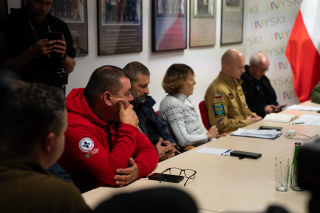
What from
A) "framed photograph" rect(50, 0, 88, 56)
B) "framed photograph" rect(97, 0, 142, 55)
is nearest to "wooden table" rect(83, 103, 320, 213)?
"framed photograph" rect(50, 0, 88, 56)

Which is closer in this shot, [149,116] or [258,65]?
[149,116]

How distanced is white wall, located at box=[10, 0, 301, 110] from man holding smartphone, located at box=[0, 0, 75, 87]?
0.73m

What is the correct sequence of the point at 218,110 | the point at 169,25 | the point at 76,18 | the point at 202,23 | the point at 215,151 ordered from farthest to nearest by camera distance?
the point at 202,23
the point at 169,25
the point at 218,110
the point at 76,18
the point at 215,151

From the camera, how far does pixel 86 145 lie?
7.04ft

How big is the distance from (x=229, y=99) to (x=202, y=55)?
1.70 m

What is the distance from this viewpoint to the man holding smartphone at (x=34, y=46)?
2.91 m

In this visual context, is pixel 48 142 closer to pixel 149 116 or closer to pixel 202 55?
pixel 149 116

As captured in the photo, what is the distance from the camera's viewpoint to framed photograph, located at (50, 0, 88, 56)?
11.9ft

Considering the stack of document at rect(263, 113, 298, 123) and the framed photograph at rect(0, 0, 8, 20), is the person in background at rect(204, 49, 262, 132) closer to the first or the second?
the stack of document at rect(263, 113, 298, 123)

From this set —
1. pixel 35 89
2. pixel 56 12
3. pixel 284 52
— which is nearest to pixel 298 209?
pixel 35 89

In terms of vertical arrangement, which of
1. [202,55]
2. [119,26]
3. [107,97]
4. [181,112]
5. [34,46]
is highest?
[119,26]

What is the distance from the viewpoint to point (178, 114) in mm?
3535

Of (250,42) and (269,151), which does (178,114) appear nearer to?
(269,151)

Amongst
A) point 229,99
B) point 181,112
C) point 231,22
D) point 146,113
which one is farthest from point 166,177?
point 231,22
